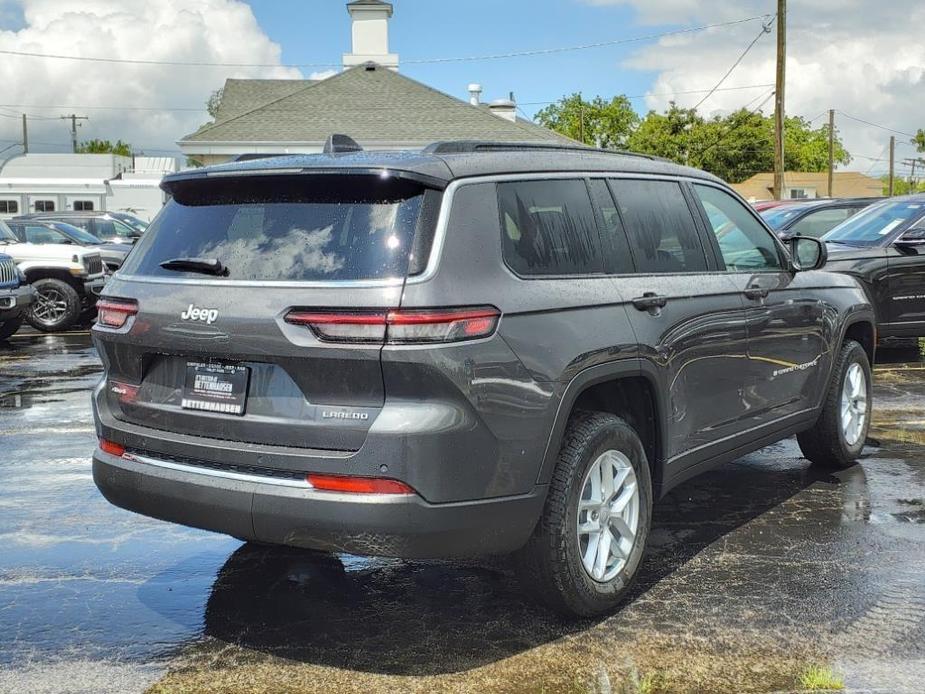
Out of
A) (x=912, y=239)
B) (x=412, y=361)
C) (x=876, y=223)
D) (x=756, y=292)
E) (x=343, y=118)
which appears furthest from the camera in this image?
(x=343, y=118)

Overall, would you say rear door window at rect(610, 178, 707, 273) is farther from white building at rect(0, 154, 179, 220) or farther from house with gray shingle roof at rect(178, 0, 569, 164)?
white building at rect(0, 154, 179, 220)

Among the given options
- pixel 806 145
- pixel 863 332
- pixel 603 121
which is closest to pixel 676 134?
→ pixel 603 121

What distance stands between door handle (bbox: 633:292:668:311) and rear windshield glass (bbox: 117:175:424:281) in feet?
3.93

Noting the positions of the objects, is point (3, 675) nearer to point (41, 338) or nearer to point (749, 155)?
point (41, 338)

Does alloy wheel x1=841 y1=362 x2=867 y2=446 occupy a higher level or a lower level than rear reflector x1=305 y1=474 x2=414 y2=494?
lower

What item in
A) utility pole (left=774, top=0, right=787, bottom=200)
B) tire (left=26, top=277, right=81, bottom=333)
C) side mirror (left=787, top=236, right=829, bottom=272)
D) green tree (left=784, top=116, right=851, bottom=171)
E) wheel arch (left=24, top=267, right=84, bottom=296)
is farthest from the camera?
green tree (left=784, top=116, right=851, bottom=171)

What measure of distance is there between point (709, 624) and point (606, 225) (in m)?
1.70

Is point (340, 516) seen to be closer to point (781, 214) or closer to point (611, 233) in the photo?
point (611, 233)

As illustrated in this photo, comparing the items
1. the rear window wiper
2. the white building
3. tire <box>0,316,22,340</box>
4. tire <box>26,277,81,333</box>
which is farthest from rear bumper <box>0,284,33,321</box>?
the white building

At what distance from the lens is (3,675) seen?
3.86 m

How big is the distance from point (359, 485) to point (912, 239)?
9.62 meters

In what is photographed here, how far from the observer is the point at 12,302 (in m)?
14.5

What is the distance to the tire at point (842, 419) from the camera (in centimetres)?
654

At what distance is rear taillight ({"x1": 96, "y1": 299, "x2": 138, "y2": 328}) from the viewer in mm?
4168
